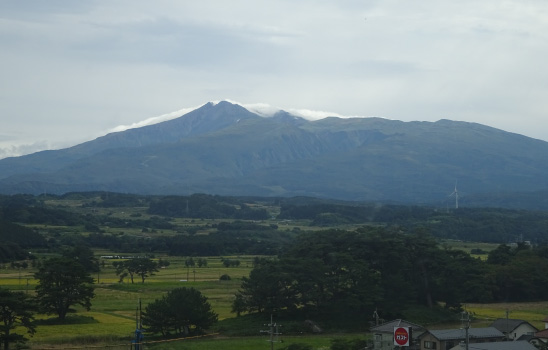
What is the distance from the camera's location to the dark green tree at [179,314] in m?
34.4

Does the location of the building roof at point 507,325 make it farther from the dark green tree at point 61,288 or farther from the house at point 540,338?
the dark green tree at point 61,288

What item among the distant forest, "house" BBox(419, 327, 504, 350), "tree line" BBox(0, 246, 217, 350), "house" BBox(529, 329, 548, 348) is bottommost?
"house" BBox(529, 329, 548, 348)

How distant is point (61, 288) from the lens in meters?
38.7

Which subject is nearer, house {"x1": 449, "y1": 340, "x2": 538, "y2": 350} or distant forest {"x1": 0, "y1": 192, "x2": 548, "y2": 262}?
house {"x1": 449, "y1": 340, "x2": 538, "y2": 350}

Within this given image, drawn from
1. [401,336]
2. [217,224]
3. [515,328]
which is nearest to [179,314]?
[401,336]

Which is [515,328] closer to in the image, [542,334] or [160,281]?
[542,334]

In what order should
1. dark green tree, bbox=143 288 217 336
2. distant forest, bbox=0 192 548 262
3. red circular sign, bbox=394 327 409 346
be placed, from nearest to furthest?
red circular sign, bbox=394 327 409 346 < dark green tree, bbox=143 288 217 336 < distant forest, bbox=0 192 548 262

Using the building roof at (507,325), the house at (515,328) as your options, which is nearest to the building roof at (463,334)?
the house at (515,328)

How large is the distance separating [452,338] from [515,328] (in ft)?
14.4

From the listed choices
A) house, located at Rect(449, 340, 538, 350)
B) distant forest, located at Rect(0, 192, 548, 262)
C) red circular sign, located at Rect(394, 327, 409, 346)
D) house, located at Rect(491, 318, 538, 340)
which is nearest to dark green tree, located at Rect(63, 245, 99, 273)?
distant forest, located at Rect(0, 192, 548, 262)

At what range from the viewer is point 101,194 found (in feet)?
500

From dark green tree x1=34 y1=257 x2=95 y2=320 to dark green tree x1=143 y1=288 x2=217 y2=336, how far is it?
5.11 metres

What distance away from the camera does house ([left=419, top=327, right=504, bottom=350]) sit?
2972cm

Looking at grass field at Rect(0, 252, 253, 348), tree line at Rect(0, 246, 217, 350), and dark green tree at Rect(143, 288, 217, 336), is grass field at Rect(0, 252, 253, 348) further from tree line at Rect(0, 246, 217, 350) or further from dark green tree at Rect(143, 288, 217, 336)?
dark green tree at Rect(143, 288, 217, 336)
